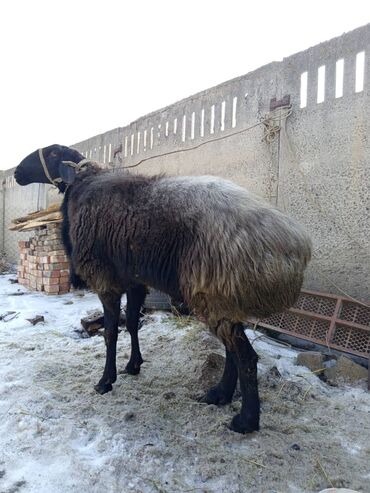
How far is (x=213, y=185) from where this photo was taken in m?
2.72

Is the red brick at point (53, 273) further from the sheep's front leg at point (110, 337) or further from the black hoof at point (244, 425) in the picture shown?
the black hoof at point (244, 425)

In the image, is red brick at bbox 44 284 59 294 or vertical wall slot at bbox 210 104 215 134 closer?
vertical wall slot at bbox 210 104 215 134

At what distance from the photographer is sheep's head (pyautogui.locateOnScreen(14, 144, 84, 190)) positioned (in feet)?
12.9

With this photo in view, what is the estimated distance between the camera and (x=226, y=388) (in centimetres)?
296

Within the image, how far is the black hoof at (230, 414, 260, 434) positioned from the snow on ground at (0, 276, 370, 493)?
53 millimetres

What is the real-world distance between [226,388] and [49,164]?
277 cm

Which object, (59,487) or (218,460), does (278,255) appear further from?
(59,487)

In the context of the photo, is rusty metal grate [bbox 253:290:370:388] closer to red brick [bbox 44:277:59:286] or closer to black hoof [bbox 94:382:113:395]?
black hoof [bbox 94:382:113:395]

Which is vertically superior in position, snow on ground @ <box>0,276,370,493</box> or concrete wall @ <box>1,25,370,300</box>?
concrete wall @ <box>1,25,370,300</box>

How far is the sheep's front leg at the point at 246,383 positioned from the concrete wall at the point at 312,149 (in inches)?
74.1

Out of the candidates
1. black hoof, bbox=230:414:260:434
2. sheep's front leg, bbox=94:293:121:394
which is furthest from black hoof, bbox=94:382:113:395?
black hoof, bbox=230:414:260:434

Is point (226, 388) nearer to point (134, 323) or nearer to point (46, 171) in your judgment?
point (134, 323)

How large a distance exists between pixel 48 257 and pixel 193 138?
10.6ft

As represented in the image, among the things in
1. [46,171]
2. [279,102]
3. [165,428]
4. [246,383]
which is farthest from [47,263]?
[246,383]
